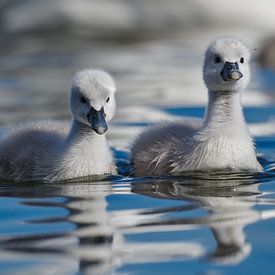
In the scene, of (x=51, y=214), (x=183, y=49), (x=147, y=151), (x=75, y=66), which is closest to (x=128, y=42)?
(x=183, y=49)

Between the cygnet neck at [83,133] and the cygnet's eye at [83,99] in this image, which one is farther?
the cygnet neck at [83,133]

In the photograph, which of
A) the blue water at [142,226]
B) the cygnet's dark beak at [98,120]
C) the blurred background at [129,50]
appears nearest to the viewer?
the blue water at [142,226]

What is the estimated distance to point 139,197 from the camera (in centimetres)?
618

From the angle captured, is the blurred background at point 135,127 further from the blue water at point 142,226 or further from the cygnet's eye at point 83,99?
the cygnet's eye at point 83,99

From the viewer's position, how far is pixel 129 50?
53.7 ft

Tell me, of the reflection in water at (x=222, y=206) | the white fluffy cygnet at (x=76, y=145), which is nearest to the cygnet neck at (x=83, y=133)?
the white fluffy cygnet at (x=76, y=145)

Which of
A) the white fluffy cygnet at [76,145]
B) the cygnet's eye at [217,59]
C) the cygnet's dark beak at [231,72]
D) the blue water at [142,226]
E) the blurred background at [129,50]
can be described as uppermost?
the blurred background at [129,50]

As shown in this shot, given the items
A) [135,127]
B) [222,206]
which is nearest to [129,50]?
[135,127]

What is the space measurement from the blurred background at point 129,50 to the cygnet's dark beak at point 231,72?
2.23 metres

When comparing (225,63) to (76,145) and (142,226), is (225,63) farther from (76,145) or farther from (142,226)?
(142,226)

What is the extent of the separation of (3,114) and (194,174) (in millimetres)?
3637

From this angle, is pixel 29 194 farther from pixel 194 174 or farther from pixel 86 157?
pixel 194 174

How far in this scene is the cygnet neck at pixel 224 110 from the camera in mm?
6879

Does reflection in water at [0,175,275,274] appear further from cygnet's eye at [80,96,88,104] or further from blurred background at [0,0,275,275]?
cygnet's eye at [80,96,88,104]
